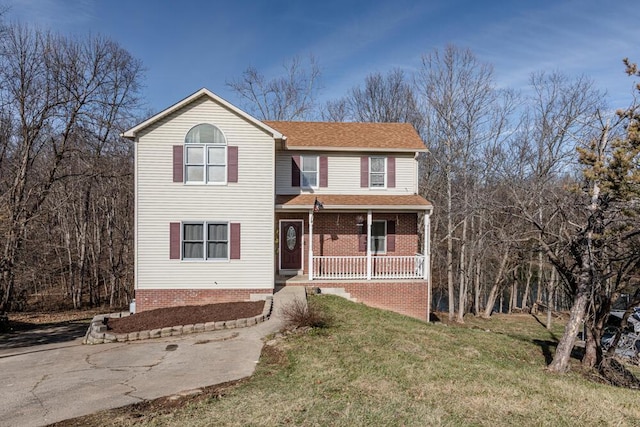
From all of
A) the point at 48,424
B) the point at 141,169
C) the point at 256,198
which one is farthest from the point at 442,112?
the point at 48,424

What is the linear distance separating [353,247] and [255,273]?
4187mm

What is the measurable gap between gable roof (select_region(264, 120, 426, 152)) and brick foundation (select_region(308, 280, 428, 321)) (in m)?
5.14

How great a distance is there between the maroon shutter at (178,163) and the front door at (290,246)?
4454mm

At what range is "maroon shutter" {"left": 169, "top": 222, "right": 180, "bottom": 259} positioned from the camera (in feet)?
41.9

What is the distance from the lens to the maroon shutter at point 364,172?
15531mm

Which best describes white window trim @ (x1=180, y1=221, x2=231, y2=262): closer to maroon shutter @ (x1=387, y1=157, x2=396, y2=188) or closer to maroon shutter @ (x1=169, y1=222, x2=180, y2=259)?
maroon shutter @ (x1=169, y1=222, x2=180, y2=259)

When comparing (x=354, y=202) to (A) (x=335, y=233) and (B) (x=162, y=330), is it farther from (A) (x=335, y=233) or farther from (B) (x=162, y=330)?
(B) (x=162, y=330)

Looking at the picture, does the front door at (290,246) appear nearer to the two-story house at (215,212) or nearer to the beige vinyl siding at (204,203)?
the two-story house at (215,212)

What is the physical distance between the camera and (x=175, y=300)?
12836mm

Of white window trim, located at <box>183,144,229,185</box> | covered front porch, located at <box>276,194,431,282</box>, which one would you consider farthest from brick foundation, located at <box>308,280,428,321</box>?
white window trim, located at <box>183,144,229,185</box>

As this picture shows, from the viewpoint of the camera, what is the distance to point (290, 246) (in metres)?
15.7

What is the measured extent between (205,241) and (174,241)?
3.18 feet

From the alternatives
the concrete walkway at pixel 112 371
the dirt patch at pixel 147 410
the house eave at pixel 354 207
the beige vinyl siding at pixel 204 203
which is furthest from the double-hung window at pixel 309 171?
the dirt patch at pixel 147 410

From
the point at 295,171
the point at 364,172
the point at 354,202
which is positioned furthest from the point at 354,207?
the point at 295,171
